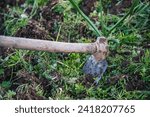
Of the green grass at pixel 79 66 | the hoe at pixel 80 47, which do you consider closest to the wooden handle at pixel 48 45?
the hoe at pixel 80 47

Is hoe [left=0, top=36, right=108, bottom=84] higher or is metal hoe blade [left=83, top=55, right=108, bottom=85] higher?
hoe [left=0, top=36, right=108, bottom=84]

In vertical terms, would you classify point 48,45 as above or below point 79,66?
above

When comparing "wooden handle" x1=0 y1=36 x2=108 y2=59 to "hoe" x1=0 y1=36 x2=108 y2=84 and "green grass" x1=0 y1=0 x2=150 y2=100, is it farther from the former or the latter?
"green grass" x1=0 y1=0 x2=150 y2=100

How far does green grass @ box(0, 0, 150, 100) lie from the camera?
6.89 ft

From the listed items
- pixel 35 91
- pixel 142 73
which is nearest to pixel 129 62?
pixel 142 73

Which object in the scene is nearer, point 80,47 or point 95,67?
point 80,47

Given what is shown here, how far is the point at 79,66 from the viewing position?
222 centimetres

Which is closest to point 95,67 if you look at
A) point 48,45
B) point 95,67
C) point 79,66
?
point 95,67

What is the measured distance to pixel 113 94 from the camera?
2.09 m

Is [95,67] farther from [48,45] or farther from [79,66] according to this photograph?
[48,45]

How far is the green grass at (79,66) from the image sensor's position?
82.7 inches

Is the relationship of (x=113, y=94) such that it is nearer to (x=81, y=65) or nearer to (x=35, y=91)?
(x=81, y=65)

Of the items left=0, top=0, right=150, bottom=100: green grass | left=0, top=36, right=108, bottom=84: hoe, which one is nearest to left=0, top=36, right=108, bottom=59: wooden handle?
left=0, top=36, right=108, bottom=84: hoe

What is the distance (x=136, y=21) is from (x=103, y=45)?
18.0 inches
